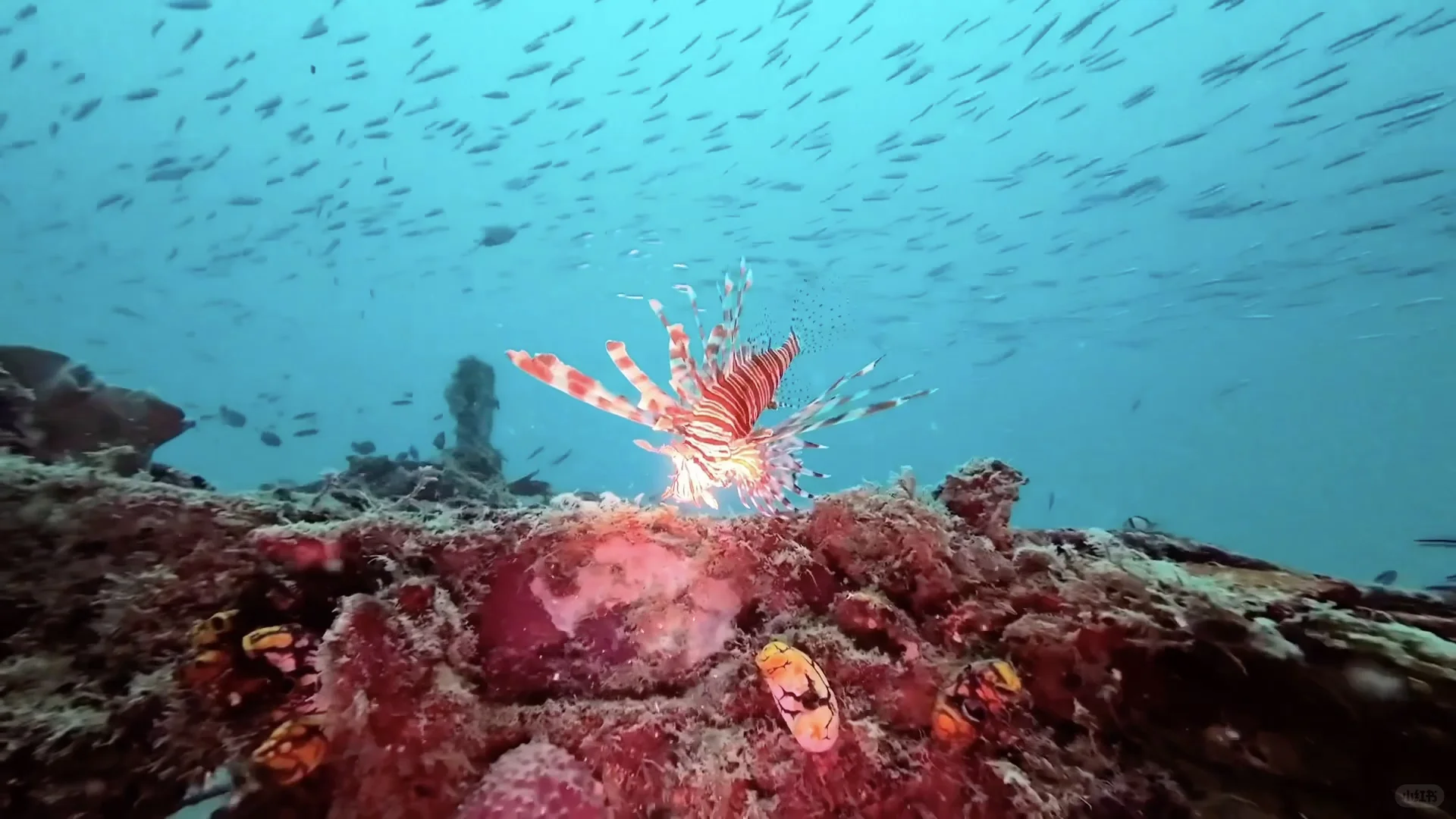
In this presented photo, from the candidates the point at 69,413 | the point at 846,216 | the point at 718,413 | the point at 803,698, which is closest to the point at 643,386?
the point at 718,413

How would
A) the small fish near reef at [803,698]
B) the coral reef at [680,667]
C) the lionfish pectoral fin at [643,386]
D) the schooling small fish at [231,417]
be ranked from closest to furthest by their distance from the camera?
the coral reef at [680,667] → the small fish near reef at [803,698] → the lionfish pectoral fin at [643,386] → the schooling small fish at [231,417]

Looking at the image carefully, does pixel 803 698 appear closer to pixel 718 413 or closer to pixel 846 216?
pixel 718 413

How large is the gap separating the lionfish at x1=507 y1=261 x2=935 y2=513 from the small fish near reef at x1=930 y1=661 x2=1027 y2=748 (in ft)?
2.99

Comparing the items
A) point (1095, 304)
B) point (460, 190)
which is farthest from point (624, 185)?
point (1095, 304)

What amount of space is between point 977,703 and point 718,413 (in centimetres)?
157

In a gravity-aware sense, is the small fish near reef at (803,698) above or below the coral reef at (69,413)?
below

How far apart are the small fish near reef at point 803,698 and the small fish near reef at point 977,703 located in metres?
0.27

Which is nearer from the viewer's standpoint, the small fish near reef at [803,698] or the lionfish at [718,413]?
the small fish near reef at [803,698]

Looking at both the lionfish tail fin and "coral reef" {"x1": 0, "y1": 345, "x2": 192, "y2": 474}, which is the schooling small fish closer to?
"coral reef" {"x1": 0, "y1": 345, "x2": 192, "y2": 474}

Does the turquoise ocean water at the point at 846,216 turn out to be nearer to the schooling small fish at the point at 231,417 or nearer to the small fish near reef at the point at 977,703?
the schooling small fish at the point at 231,417

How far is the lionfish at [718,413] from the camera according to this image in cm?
254

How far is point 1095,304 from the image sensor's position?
55781 millimetres

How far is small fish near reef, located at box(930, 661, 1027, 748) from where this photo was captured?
1.64 metres

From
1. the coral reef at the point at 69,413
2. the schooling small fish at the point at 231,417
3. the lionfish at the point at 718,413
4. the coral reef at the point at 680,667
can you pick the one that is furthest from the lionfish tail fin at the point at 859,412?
the schooling small fish at the point at 231,417
